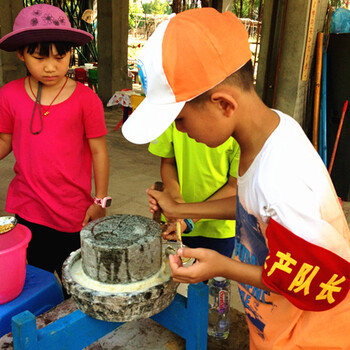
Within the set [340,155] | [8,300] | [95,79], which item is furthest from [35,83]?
[95,79]

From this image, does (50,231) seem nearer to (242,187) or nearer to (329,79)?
(242,187)

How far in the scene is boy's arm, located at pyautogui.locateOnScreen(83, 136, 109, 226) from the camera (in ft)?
6.58

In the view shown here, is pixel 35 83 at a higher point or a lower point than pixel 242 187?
higher

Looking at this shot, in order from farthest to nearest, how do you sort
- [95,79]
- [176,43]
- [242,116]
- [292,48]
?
[95,79] < [292,48] < [242,116] < [176,43]

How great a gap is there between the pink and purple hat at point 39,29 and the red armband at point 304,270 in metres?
1.34

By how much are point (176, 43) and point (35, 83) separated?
1.19 m

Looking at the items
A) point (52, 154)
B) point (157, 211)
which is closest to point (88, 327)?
point (157, 211)

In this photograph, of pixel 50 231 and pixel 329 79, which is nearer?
pixel 50 231

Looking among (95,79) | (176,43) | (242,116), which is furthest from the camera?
(95,79)

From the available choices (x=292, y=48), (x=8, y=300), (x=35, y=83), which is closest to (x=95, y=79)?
(x=292, y=48)

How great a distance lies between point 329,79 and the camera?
504 centimetres

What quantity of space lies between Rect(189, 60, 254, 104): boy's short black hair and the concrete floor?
3.24ft

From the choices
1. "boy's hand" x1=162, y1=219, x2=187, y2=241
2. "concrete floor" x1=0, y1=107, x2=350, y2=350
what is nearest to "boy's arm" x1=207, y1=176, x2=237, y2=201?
"boy's hand" x1=162, y1=219, x2=187, y2=241

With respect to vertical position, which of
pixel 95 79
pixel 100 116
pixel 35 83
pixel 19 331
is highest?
pixel 35 83
